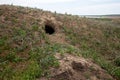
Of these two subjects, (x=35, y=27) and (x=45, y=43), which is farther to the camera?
(x=35, y=27)

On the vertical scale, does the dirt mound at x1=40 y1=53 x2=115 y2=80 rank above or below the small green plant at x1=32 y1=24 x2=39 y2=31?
below

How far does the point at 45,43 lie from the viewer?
12.4 metres

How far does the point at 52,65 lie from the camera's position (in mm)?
10250

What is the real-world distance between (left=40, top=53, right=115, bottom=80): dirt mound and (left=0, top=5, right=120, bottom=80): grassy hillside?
0.16 meters

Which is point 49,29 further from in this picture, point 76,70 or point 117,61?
point 76,70

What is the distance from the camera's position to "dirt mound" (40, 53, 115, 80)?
978 cm

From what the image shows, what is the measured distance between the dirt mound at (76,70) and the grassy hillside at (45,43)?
16cm

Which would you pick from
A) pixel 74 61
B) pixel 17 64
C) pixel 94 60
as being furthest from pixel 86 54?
pixel 17 64

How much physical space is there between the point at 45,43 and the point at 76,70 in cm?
260

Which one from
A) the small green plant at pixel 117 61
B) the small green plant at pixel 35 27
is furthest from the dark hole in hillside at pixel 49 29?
the small green plant at pixel 117 61

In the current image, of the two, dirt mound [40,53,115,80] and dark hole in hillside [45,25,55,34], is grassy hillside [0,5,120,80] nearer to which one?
dark hole in hillside [45,25,55,34]

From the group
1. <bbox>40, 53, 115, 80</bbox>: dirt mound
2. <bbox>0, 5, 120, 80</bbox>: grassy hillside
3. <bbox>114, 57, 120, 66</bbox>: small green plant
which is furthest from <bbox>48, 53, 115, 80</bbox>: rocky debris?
<bbox>114, 57, 120, 66</bbox>: small green plant

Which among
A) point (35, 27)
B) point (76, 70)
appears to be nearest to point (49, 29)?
point (35, 27)

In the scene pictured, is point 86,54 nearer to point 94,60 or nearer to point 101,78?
point 94,60
